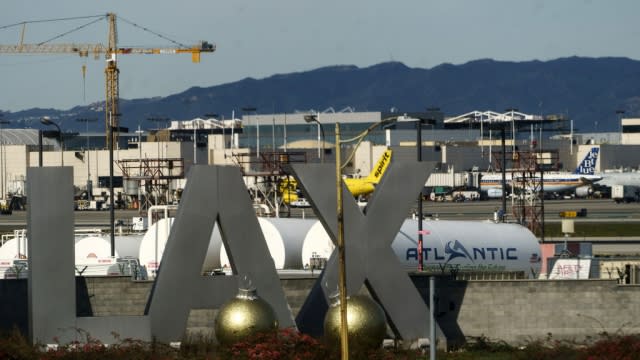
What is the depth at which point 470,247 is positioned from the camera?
58.1m

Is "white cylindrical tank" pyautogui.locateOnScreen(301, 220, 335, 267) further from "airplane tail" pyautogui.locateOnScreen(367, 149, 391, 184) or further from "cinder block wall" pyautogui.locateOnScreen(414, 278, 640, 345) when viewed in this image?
"airplane tail" pyautogui.locateOnScreen(367, 149, 391, 184)

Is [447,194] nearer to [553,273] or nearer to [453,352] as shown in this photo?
[553,273]

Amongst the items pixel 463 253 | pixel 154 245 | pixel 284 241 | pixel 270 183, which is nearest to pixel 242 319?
pixel 284 241

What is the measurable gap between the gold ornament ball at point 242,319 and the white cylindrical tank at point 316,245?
50.0 ft

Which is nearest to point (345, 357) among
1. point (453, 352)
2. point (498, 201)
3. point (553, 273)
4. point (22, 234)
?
point (453, 352)

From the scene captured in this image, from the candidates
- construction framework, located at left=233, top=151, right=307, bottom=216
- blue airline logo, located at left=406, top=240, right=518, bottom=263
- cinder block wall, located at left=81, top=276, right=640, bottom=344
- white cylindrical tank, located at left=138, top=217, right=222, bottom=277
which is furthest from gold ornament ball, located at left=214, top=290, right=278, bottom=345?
construction framework, located at left=233, top=151, right=307, bottom=216

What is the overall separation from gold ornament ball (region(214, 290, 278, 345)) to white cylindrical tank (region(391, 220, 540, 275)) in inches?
585

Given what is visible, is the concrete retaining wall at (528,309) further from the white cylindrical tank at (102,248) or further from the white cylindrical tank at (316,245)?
the white cylindrical tank at (102,248)

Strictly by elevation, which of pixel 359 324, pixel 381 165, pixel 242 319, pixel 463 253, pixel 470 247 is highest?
pixel 381 165

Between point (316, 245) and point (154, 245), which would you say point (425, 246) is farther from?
point (154, 245)

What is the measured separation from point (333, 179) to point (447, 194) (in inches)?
6073

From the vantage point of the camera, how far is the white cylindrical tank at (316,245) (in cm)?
5625

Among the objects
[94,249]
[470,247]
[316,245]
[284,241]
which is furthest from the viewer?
[94,249]

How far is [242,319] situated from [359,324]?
3.66m
